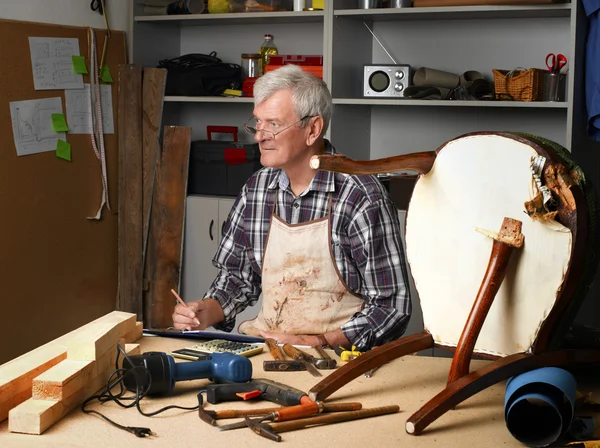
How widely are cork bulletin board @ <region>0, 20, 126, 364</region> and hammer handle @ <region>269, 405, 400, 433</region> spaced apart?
97.9 inches

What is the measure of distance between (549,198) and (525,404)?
0.35 meters

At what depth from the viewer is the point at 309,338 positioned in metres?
2.21

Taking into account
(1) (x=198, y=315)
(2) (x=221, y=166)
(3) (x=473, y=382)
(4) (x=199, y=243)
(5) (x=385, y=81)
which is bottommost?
(4) (x=199, y=243)

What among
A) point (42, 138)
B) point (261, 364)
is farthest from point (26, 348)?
point (261, 364)

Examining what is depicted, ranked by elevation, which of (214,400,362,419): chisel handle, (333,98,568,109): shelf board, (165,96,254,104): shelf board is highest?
(165,96,254,104): shelf board

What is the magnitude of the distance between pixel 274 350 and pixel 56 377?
540 mm

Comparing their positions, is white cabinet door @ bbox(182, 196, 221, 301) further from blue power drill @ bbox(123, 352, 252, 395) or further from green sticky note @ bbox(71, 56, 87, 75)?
blue power drill @ bbox(123, 352, 252, 395)

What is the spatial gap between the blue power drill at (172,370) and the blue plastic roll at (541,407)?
515mm

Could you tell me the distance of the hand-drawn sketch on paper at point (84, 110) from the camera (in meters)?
3.85

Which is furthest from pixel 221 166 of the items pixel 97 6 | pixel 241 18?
pixel 97 6

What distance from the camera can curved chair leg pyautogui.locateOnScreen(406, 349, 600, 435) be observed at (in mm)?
1358

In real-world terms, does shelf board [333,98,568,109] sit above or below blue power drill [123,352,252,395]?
above

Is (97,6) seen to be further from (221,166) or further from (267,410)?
(267,410)

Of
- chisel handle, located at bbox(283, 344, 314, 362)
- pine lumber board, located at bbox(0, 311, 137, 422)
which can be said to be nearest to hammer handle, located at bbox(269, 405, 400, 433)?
chisel handle, located at bbox(283, 344, 314, 362)
